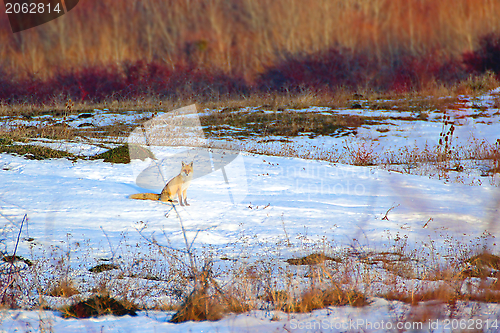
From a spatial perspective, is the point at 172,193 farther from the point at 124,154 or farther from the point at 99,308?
the point at 99,308

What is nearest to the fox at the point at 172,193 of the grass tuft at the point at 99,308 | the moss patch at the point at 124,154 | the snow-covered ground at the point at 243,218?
the snow-covered ground at the point at 243,218

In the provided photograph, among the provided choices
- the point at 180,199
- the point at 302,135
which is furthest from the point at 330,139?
the point at 180,199

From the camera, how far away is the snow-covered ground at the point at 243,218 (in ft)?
12.0

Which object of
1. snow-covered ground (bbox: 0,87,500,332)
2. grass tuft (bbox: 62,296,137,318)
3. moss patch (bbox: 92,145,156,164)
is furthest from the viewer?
moss patch (bbox: 92,145,156,164)

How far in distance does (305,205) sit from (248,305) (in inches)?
178

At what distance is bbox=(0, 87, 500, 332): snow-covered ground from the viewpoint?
365cm

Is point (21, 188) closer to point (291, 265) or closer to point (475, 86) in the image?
point (291, 265)

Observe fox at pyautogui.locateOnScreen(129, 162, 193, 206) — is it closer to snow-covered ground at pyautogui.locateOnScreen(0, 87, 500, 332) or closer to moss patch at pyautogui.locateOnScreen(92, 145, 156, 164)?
snow-covered ground at pyautogui.locateOnScreen(0, 87, 500, 332)

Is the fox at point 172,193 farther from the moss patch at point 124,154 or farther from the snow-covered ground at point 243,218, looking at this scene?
the moss patch at point 124,154

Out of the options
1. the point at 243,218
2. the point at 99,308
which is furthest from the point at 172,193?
the point at 99,308

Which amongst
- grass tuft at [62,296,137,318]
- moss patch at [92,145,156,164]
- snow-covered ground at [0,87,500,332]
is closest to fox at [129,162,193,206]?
snow-covered ground at [0,87,500,332]

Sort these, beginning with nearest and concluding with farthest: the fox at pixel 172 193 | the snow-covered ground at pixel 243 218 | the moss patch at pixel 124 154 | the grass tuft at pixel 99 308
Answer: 1. the snow-covered ground at pixel 243 218
2. the grass tuft at pixel 99 308
3. the fox at pixel 172 193
4. the moss patch at pixel 124 154

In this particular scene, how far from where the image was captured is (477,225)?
23.4 feet

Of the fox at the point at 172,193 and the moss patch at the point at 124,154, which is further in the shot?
the moss patch at the point at 124,154
